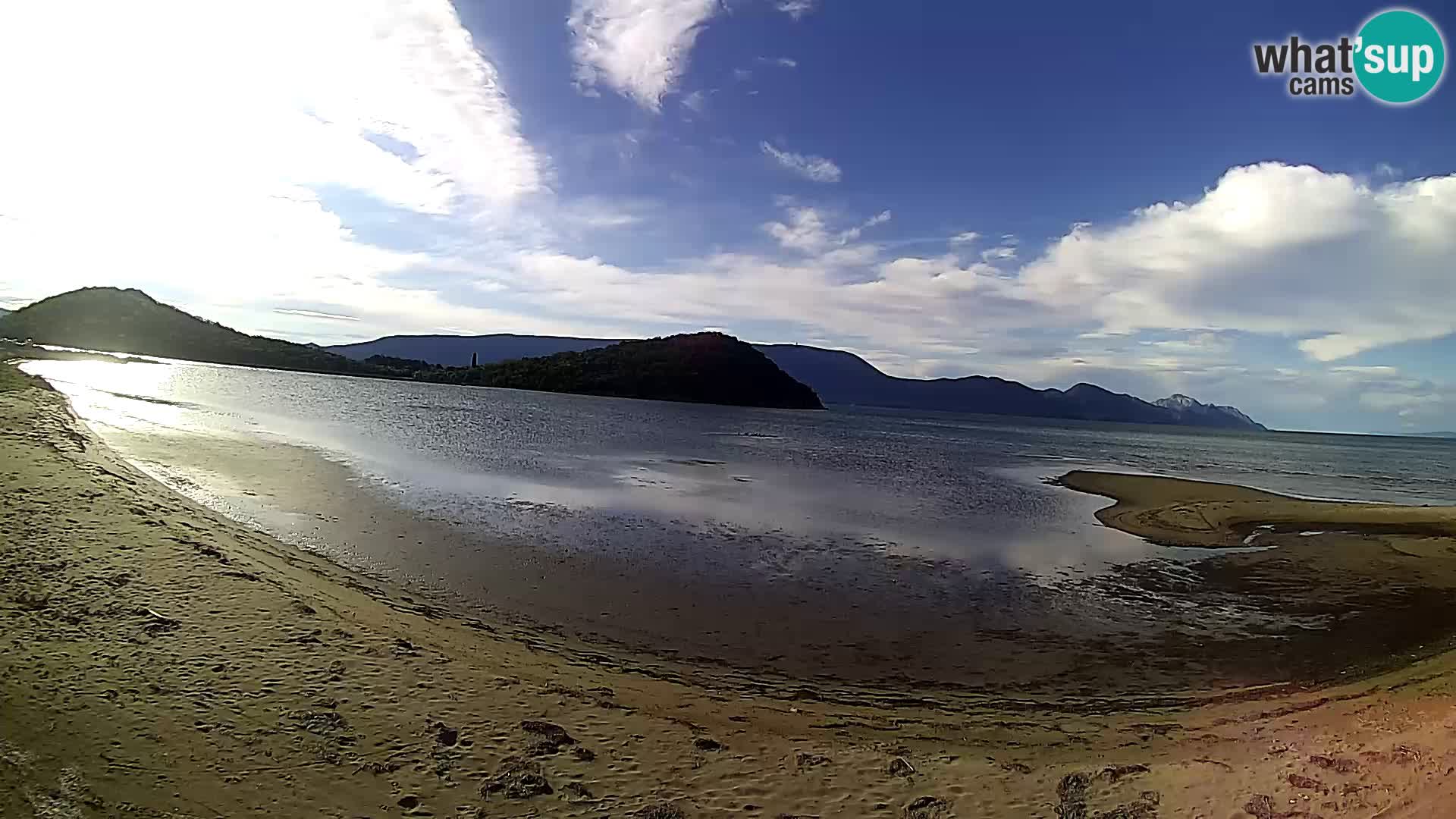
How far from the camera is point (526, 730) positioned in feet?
23.4

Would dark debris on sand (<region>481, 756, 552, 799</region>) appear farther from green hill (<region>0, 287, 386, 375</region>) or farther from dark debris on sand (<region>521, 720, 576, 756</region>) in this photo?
green hill (<region>0, 287, 386, 375</region>)

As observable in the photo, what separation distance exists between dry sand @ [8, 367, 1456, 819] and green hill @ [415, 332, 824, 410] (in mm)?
143548

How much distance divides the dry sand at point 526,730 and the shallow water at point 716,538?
6.00ft

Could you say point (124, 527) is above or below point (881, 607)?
above

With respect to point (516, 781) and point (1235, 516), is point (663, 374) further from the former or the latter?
point (516, 781)

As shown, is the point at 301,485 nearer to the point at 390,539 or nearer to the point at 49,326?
the point at 390,539

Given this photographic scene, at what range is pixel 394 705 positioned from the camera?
7.37 m

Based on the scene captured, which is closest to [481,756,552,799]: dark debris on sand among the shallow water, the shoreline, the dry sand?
the dry sand

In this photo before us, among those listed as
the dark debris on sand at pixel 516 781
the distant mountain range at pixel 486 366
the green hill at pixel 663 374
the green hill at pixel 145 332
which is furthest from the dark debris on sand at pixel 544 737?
the green hill at pixel 145 332

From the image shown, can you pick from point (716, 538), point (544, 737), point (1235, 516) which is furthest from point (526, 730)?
point (1235, 516)

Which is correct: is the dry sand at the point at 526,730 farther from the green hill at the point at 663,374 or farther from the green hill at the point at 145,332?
the green hill at the point at 145,332

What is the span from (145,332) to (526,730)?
20367cm

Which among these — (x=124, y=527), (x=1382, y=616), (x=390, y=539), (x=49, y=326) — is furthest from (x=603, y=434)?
(x=49, y=326)

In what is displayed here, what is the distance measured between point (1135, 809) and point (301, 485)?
21.2m
